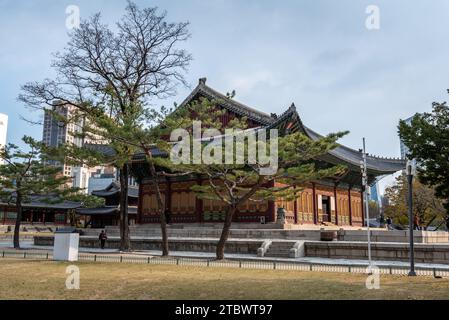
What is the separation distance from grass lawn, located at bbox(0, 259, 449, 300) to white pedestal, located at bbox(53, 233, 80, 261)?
4.86m

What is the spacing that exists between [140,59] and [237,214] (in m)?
16.0

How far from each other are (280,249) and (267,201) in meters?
9.30

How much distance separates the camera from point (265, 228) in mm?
32406

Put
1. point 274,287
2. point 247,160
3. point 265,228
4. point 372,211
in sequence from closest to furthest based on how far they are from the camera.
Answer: point 274,287
point 247,160
point 265,228
point 372,211

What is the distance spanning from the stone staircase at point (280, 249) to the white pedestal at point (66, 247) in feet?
36.0

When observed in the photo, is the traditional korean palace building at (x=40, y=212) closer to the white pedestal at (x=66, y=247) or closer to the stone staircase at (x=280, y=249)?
the white pedestal at (x=66, y=247)

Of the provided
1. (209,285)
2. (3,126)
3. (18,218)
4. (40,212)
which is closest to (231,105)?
(18,218)

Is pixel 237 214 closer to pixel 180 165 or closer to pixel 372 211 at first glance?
pixel 180 165

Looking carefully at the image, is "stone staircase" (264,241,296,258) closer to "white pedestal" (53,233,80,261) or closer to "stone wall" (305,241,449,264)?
"stone wall" (305,241,449,264)

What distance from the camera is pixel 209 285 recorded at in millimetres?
12047

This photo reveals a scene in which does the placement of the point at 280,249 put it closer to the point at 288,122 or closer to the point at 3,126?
the point at 288,122

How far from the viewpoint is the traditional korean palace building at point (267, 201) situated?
35031 mm

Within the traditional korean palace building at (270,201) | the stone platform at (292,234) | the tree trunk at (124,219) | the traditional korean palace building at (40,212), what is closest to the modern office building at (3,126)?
the traditional korean palace building at (40,212)
